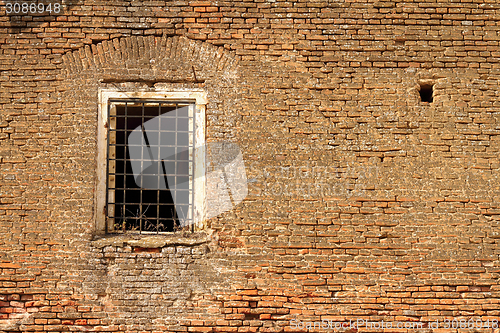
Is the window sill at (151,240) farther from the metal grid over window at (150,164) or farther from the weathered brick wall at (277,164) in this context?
the metal grid over window at (150,164)

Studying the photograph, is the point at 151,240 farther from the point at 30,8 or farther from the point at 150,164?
the point at 30,8

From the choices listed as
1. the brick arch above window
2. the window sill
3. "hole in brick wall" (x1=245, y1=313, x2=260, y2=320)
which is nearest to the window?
the window sill

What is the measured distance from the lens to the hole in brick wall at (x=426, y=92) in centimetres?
479

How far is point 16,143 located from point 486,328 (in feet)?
20.1

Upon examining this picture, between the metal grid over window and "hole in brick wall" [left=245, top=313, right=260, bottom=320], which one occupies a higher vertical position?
the metal grid over window

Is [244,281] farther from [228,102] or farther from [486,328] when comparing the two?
[486,328]

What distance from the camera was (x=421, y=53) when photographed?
477 centimetres

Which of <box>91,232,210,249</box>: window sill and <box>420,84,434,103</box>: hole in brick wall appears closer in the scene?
<box>91,232,210,249</box>: window sill

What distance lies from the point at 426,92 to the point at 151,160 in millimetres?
3705

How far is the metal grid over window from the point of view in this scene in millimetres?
4734

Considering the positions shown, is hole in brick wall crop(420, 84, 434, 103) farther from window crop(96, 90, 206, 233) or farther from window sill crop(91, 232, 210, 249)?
window sill crop(91, 232, 210, 249)

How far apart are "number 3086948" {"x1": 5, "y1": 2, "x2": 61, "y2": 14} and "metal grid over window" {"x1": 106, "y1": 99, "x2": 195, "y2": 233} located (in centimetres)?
141

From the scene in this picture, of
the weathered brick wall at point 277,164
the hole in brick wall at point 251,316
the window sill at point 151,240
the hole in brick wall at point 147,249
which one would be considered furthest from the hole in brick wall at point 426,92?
the hole in brick wall at point 147,249

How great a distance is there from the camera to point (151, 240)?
4.53 meters
